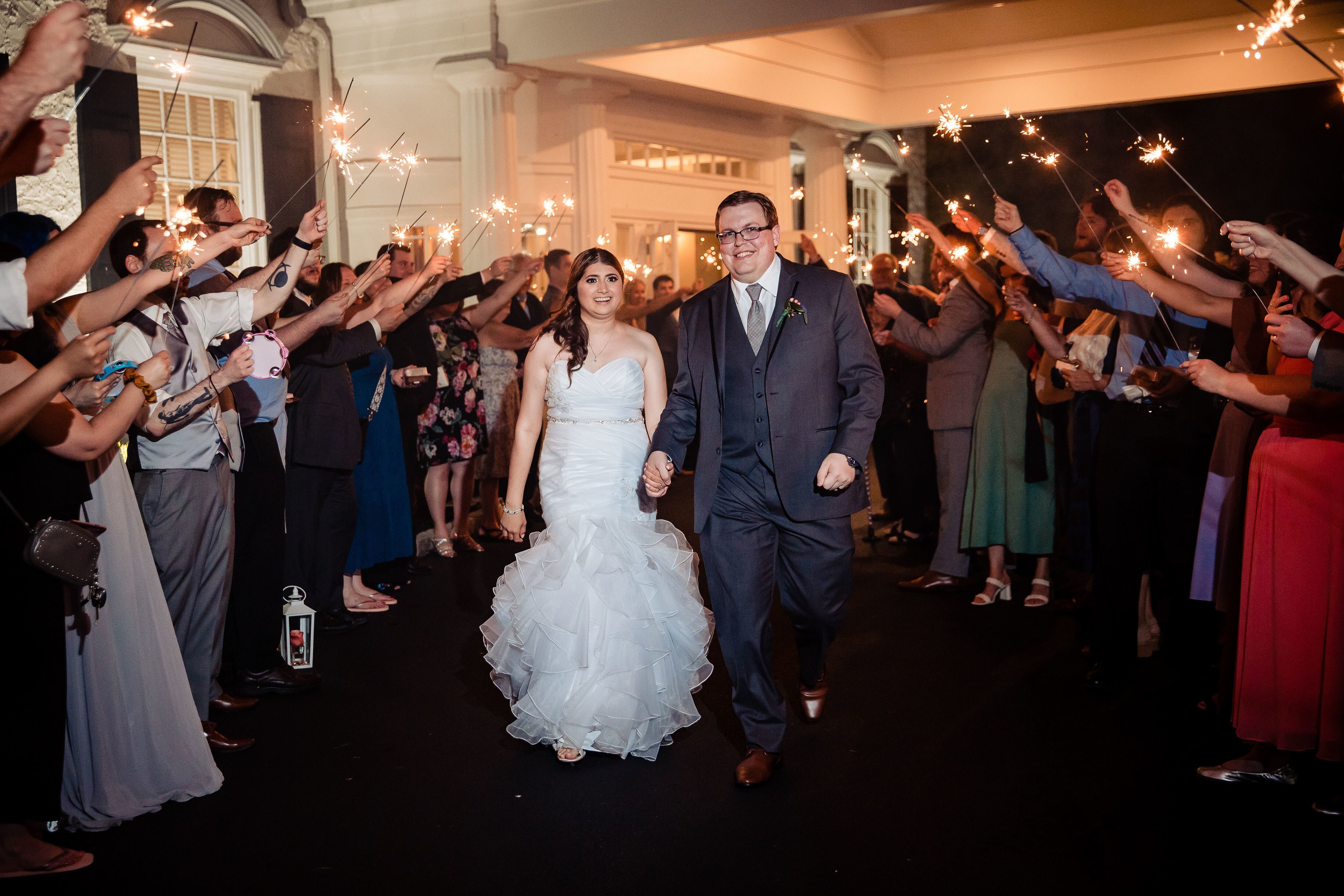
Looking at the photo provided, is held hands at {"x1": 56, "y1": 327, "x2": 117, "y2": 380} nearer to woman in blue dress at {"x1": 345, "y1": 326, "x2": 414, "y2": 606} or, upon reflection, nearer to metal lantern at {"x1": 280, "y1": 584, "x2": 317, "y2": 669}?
metal lantern at {"x1": 280, "y1": 584, "x2": 317, "y2": 669}

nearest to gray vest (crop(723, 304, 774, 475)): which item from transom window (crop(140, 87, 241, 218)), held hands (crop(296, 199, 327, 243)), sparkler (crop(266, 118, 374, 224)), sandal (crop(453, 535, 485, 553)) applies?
sparkler (crop(266, 118, 374, 224))

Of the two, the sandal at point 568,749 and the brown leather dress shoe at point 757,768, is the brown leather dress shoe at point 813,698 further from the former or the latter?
the sandal at point 568,749

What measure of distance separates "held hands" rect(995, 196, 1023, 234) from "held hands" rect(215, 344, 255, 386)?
279 centimetres

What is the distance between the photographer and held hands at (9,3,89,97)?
2.19m

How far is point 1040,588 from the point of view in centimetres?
570

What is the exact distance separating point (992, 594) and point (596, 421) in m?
2.87

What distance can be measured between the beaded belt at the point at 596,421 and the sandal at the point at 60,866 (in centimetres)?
198

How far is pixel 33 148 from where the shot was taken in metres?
2.54

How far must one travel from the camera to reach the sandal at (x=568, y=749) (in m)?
3.63

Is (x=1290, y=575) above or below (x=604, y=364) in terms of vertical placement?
below

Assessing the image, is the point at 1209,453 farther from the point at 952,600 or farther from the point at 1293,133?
the point at 1293,133

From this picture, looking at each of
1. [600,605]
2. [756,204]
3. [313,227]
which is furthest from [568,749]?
[313,227]

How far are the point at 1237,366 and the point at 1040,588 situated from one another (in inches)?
85.0

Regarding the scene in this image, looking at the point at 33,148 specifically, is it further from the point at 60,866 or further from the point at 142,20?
the point at 60,866
